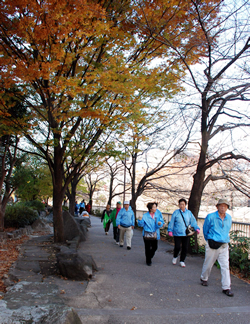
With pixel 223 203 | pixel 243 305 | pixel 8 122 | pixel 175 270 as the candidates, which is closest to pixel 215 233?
pixel 223 203

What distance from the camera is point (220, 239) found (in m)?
4.96

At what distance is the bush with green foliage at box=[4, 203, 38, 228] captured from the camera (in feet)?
42.6

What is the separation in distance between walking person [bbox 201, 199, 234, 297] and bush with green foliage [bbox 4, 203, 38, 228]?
10556mm

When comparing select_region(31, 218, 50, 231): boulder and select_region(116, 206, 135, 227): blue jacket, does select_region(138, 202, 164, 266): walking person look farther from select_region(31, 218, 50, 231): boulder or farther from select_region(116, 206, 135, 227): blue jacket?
select_region(31, 218, 50, 231): boulder

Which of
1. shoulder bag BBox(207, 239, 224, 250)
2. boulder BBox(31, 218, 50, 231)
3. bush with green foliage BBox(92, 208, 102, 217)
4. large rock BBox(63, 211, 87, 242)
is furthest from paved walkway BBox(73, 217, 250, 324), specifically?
bush with green foliage BBox(92, 208, 102, 217)

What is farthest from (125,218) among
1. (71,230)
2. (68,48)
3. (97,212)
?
(97,212)

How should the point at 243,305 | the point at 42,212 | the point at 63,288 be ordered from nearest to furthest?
the point at 243,305 → the point at 63,288 → the point at 42,212

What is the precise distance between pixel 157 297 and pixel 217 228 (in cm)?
168

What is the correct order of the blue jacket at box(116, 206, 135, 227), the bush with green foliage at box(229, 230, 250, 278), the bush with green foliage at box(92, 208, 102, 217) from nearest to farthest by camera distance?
the bush with green foliage at box(229, 230, 250, 278) → the blue jacket at box(116, 206, 135, 227) → the bush with green foliage at box(92, 208, 102, 217)

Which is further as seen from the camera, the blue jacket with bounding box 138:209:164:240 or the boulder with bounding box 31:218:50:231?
the boulder with bounding box 31:218:50:231

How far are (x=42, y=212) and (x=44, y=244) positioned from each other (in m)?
10.7

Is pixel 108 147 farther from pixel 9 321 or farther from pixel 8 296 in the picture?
pixel 9 321

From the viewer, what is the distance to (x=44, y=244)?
9203 mm

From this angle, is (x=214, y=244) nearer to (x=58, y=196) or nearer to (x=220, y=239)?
(x=220, y=239)
